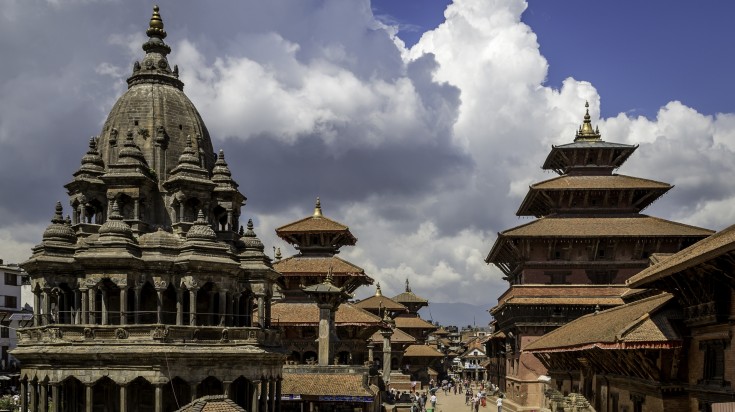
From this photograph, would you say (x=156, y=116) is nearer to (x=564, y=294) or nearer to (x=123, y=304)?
(x=123, y=304)

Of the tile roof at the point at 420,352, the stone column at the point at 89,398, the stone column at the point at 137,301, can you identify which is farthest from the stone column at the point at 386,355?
the stone column at the point at 89,398

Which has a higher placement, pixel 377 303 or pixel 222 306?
pixel 222 306

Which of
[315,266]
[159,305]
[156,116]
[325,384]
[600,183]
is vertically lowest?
[325,384]

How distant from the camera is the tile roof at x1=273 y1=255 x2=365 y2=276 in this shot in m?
57.7

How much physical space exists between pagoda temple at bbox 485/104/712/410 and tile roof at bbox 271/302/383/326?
1064 cm

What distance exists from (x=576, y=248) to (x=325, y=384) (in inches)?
847

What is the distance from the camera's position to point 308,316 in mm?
56969

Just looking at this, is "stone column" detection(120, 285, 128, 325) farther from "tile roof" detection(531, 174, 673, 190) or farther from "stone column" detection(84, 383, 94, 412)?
"tile roof" detection(531, 174, 673, 190)

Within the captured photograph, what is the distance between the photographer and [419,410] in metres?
58.2

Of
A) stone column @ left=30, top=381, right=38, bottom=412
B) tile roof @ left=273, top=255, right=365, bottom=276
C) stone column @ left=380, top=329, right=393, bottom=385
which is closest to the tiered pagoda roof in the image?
tile roof @ left=273, top=255, right=365, bottom=276

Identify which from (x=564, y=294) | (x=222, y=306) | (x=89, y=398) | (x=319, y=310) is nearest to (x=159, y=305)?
(x=222, y=306)

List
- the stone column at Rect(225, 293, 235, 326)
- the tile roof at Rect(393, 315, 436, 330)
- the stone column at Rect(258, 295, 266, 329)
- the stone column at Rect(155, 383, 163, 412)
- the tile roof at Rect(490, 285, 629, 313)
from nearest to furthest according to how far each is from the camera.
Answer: the stone column at Rect(155, 383, 163, 412) < the stone column at Rect(225, 293, 235, 326) < the stone column at Rect(258, 295, 266, 329) < the tile roof at Rect(490, 285, 629, 313) < the tile roof at Rect(393, 315, 436, 330)

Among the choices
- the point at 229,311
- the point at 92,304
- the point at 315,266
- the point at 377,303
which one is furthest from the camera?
the point at 377,303

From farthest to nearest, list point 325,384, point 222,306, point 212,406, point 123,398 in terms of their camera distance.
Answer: point 325,384 < point 222,306 < point 123,398 < point 212,406
